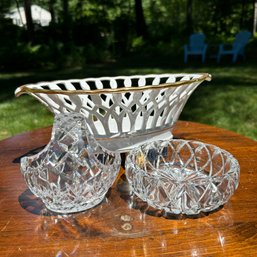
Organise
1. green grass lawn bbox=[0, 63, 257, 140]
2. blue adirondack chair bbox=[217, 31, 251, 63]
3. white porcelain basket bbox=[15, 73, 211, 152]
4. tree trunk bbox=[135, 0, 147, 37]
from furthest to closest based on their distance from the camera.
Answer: tree trunk bbox=[135, 0, 147, 37] → blue adirondack chair bbox=[217, 31, 251, 63] → green grass lawn bbox=[0, 63, 257, 140] → white porcelain basket bbox=[15, 73, 211, 152]

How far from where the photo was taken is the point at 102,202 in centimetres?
62

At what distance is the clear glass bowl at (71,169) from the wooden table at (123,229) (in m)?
0.03

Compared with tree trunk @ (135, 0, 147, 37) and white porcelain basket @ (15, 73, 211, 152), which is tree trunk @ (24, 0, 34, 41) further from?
white porcelain basket @ (15, 73, 211, 152)

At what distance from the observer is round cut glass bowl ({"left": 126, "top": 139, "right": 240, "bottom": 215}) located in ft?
1.78

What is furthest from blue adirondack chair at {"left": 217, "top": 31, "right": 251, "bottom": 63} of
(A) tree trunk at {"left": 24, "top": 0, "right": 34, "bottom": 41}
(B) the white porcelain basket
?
(B) the white porcelain basket

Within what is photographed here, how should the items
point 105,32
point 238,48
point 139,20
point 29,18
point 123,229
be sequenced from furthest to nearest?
1. point 139,20
2. point 105,32
3. point 29,18
4. point 238,48
5. point 123,229

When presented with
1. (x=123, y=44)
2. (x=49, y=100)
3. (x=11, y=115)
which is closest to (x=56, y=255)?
(x=49, y=100)

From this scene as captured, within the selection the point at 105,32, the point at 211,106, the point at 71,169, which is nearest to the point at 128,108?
the point at 71,169

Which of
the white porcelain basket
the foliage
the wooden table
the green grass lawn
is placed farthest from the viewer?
the foliage

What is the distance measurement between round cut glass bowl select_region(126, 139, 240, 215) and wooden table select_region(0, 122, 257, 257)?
22mm

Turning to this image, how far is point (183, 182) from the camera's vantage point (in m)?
0.54

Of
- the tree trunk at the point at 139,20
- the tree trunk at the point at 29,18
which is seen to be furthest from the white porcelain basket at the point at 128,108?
the tree trunk at the point at 139,20

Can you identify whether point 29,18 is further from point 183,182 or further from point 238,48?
point 183,182

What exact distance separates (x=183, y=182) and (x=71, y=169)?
0.68 feet
